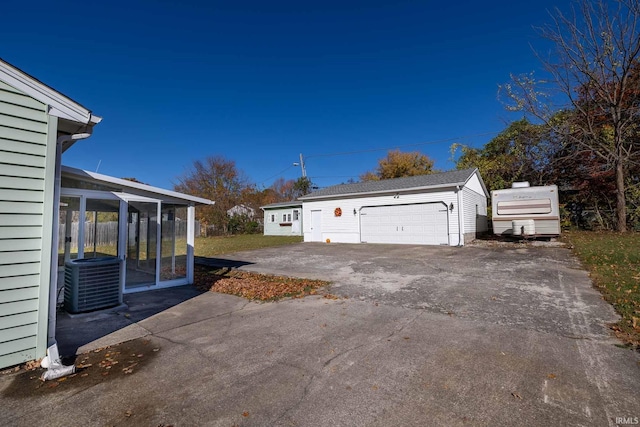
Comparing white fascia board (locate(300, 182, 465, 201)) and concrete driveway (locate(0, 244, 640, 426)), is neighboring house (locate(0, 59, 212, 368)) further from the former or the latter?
white fascia board (locate(300, 182, 465, 201))

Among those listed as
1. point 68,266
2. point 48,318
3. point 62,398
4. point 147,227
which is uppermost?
point 147,227

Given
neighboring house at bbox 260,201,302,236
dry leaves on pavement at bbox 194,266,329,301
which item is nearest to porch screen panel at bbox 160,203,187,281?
dry leaves on pavement at bbox 194,266,329,301

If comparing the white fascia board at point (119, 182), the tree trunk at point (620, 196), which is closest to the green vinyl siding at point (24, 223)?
the white fascia board at point (119, 182)

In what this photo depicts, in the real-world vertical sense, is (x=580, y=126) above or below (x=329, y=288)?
above

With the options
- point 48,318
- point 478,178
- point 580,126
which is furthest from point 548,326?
point 580,126

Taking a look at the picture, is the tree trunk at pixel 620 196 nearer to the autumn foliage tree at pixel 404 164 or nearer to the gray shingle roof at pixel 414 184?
the gray shingle roof at pixel 414 184

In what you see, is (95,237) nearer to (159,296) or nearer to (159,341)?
(159,296)

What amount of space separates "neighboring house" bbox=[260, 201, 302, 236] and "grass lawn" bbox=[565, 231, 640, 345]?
17.7m

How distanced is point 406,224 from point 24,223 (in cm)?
1481

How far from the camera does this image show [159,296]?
20.8ft

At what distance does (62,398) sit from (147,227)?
4906 mm

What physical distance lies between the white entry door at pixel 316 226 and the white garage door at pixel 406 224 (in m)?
3.17

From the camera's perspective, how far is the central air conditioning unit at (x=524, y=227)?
13.4 metres

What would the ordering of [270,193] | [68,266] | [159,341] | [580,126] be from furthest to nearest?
1. [270,193]
2. [580,126]
3. [68,266]
4. [159,341]
